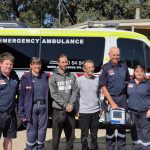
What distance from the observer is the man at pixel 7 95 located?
6699mm

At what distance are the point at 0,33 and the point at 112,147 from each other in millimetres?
4376

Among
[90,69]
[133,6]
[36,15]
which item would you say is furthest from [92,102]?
[36,15]

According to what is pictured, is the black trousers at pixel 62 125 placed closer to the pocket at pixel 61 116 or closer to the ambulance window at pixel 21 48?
the pocket at pixel 61 116

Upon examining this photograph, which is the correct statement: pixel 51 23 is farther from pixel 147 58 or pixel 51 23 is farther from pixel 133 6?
pixel 147 58

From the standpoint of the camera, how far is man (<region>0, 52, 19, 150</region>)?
264 inches

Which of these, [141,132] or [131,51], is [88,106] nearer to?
[141,132]

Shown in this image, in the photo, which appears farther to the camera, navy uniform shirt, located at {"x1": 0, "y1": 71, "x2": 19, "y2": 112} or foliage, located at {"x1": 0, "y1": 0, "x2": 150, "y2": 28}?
foliage, located at {"x1": 0, "y1": 0, "x2": 150, "y2": 28}

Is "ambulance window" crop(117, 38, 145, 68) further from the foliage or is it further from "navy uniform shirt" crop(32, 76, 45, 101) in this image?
the foliage

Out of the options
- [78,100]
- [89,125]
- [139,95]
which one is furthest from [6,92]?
[139,95]

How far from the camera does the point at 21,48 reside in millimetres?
10477

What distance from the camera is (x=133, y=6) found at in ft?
103

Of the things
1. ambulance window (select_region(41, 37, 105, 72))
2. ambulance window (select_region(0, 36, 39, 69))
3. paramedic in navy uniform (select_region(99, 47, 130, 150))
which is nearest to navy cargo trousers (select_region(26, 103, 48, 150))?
paramedic in navy uniform (select_region(99, 47, 130, 150))

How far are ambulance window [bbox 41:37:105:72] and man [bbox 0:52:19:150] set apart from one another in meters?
3.57

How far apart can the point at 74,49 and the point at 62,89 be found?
3.26m
